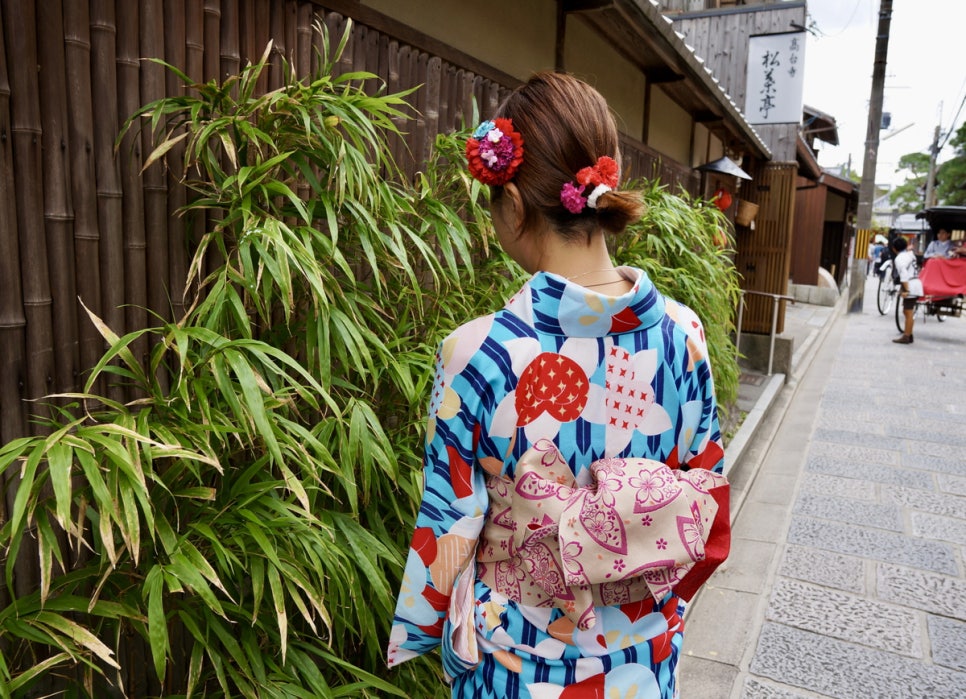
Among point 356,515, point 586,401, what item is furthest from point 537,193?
point 356,515

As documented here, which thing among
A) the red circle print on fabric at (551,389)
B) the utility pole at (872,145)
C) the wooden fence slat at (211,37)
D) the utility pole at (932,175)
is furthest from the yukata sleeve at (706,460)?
the utility pole at (932,175)

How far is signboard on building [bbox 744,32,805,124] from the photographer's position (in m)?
10.8

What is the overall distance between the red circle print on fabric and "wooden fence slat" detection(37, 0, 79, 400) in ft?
4.53

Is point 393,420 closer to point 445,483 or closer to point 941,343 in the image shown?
point 445,483

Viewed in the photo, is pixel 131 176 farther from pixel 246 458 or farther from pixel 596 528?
pixel 596 528

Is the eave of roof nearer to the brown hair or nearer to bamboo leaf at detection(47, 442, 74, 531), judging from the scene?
the brown hair

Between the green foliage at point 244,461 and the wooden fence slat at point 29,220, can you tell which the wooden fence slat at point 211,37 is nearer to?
the green foliage at point 244,461

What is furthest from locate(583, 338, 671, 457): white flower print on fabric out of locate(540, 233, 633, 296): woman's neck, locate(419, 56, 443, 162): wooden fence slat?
locate(419, 56, 443, 162): wooden fence slat

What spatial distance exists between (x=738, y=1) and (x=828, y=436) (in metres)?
11.3

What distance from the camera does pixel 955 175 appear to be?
39250 millimetres

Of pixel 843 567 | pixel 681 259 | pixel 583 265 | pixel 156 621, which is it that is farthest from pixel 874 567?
pixel 156 621

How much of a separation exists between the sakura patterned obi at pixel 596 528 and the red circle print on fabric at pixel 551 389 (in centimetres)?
7

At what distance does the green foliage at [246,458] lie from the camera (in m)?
1.56

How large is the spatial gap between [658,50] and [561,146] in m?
4.88
